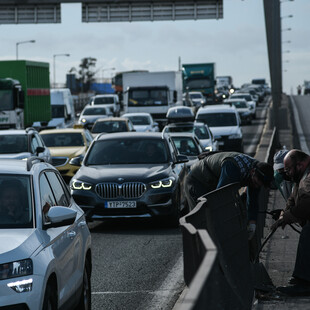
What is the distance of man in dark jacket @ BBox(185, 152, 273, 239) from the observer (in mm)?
9953

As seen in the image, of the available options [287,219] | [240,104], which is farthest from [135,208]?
[240,104]

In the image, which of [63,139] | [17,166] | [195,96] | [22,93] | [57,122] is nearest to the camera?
[17,166]

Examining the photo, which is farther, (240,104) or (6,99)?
(240,104)

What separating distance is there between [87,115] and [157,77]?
5.54m

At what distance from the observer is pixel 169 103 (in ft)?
176

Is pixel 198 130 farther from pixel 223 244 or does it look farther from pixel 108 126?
pixel 223 244

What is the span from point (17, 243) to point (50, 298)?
1.75ft

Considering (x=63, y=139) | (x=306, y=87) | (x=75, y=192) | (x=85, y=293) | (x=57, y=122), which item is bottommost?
(x=306, y=87)

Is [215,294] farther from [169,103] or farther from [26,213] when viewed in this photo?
[169,103]

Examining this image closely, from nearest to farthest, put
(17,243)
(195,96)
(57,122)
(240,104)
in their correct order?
(17,243), (57,122), (240,104), (195,96)

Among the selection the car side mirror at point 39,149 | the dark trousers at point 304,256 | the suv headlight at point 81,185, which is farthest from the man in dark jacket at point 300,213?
the car side mirror at point 39,149

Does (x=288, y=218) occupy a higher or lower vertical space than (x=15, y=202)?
lower

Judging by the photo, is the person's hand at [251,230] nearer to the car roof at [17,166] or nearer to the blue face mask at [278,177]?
the blue face mask at [278,177]

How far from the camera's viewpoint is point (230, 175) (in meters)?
10.4
